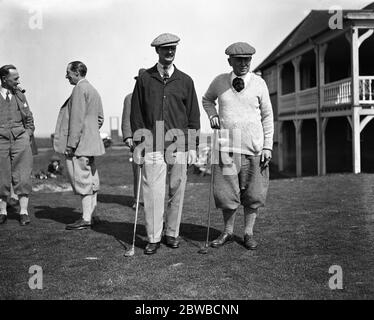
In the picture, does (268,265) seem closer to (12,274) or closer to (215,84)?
(215,84)

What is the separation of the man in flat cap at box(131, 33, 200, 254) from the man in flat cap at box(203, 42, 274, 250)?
1.23 ft

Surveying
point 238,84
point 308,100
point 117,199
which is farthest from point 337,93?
point 238,84

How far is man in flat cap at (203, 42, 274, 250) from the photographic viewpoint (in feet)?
17.2

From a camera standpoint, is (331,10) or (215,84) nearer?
(215,84)

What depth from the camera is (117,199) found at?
10102 mm

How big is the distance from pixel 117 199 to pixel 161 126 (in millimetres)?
5099

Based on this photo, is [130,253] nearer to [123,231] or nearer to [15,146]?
[123,231]

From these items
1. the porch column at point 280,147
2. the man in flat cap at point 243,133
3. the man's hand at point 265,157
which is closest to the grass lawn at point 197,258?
the man in flat cap at point 243,133
